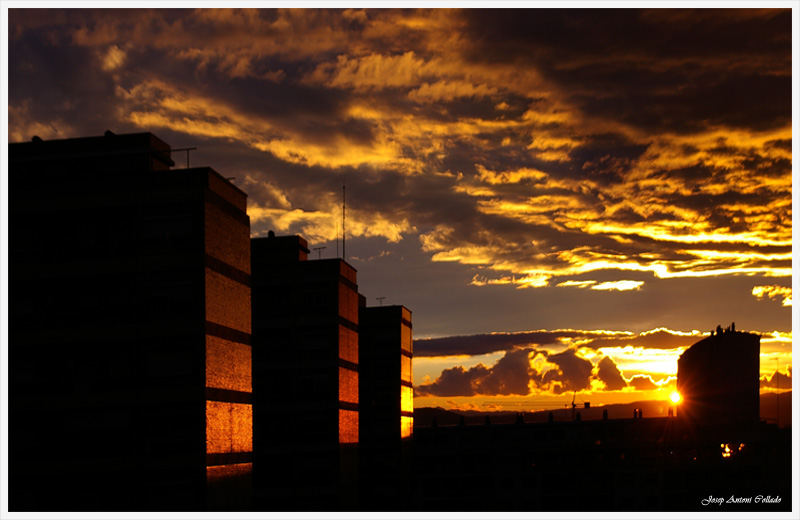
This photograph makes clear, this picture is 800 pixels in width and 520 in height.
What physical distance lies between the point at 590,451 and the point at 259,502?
344 feet

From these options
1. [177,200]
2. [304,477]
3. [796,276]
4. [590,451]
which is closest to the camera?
[796,276]

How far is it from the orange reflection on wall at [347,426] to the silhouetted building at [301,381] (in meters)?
0.08

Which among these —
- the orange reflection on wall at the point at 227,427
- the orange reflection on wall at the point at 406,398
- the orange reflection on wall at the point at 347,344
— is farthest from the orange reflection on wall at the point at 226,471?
the orange reflection on wall at the point at 406,398

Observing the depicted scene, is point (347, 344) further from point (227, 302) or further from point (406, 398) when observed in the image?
point (227, 302)

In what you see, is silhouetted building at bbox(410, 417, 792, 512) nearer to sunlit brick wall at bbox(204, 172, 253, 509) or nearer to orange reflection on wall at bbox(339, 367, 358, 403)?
orange reflection on wall at bbox(339, 367, 358, 403)

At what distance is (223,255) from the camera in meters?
44.9

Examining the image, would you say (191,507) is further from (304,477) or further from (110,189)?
(304,477)

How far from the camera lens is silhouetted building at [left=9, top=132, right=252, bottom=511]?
40281 millimetres

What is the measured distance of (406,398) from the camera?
9419cm

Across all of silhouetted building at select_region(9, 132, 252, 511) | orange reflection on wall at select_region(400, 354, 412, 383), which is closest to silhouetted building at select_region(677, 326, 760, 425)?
orange reflection on wall at select_region(400, 354, 412, 383)

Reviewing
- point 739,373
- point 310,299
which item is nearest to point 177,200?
point 310,299

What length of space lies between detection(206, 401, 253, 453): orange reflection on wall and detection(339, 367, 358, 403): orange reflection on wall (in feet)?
67.3

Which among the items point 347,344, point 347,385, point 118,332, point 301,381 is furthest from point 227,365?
point 347,344

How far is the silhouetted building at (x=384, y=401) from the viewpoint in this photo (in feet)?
282
